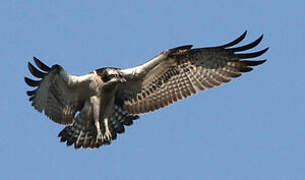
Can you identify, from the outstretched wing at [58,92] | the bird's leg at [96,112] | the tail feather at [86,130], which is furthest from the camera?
the tail feather at [86,130]

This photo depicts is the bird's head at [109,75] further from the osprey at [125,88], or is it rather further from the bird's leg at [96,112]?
the bird's leg at [96,112]

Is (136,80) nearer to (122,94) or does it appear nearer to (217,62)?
(122,94)

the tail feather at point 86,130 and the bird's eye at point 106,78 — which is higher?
the bird's eye at point 106,78

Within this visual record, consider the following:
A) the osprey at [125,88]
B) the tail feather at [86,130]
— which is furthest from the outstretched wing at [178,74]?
the tail feather at [86,130]

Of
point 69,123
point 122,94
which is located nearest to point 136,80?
point 122,94

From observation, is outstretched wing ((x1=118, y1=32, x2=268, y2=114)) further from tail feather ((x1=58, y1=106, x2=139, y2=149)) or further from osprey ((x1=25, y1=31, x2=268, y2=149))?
tail feather ((x1=58, y1=106, x2=139, y2=149))

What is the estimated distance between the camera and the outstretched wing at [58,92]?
15258 mm

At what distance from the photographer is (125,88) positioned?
54.0 feet

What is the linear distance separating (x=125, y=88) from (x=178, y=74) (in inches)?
45.2

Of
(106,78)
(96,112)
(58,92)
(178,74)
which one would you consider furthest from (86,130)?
(178,74)

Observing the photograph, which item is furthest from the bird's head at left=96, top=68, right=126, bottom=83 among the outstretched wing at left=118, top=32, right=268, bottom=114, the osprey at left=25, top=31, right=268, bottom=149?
the outstretched wing at left=118, top=32, right=268, bottom=114

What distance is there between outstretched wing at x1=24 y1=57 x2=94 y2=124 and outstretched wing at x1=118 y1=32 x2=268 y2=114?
95 cm

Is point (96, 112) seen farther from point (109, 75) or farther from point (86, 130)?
point (109, 75)

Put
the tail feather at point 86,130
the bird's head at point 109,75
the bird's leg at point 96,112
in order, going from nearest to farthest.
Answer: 1. the bird's head at point 109,75
2. the bird's leg at point 96,112
3. the tail feather at point 86,130
